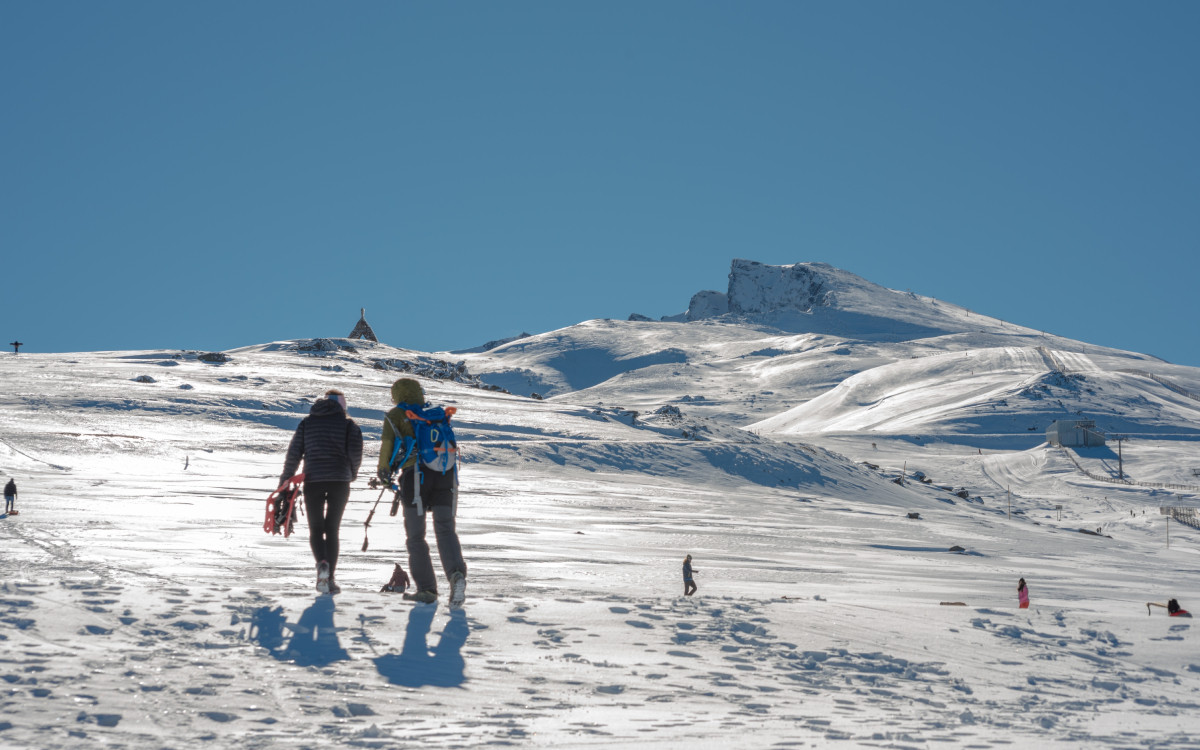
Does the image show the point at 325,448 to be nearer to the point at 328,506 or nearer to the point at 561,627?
the point at 328,506

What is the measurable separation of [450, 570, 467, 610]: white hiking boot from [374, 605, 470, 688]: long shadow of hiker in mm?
532

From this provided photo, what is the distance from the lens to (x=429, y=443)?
779 cm

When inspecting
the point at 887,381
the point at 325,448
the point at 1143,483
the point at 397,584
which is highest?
the point at 887,381

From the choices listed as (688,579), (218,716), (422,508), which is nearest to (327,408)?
Answer: (422,508)

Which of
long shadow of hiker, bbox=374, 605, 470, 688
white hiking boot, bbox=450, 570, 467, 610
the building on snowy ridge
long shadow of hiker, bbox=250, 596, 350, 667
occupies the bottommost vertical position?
long shadow of hiker, bbox=374, 605, 470, 688

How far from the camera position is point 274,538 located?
11.6 meters

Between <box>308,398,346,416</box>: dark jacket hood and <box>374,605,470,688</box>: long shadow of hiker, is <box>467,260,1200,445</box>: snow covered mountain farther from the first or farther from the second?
<box>374,605,470,688</box>: long shadow of hiker

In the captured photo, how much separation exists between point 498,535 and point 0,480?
32.9 feet

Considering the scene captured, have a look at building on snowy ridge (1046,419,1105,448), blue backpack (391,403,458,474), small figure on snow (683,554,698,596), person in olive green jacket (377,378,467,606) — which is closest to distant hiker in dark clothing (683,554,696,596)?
small figure on snow (683,554,698,596)

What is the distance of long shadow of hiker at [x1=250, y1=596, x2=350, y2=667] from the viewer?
5.88 m

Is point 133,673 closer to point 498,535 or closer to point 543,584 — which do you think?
point 543,584

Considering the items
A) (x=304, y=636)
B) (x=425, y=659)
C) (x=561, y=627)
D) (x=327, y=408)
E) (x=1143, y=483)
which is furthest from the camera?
(x=1143, y=483)

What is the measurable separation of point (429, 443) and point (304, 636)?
1958mm

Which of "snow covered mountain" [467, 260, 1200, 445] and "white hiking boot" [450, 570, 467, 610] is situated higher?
"snow covered mountain" [467, 260, 1200, 445]
